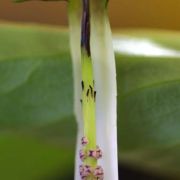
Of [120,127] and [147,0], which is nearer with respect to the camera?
[120,127]

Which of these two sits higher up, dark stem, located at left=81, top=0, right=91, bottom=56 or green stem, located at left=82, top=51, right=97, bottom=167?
dark stem, located at left=81, top=0, right=91, bottom=56

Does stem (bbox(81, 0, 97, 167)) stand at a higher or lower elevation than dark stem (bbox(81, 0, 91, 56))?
lower

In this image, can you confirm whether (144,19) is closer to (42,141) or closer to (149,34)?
(149,34)

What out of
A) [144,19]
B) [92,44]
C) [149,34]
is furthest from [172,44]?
[144,19]

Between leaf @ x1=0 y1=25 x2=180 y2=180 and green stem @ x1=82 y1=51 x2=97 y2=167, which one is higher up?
leaf @ x1=0 y1=25 x2=180 y2=180

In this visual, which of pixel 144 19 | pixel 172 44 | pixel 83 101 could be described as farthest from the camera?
pixel 144 19

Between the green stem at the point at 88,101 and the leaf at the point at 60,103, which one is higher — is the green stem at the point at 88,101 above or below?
below

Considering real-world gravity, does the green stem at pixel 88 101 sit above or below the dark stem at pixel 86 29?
below

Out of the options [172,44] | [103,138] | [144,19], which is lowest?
[103,138]
